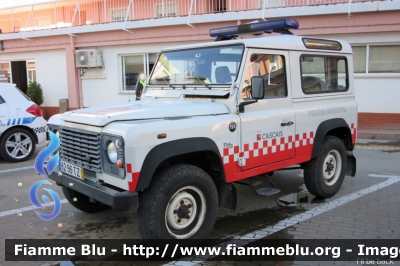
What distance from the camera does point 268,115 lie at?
4.72 m

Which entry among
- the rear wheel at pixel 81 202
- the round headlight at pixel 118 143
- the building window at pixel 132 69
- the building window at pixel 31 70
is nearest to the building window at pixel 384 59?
the building window at pixel 132 69

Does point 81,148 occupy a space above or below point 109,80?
below

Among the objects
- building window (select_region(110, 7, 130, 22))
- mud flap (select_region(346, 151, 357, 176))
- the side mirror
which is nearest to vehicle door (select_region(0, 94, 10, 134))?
the side mirror

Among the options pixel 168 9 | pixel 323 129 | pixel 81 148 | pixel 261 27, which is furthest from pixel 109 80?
pixel 81 148

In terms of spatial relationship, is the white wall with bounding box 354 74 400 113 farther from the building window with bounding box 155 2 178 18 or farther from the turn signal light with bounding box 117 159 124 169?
the turn signal light with bounding box 117 159 124 169

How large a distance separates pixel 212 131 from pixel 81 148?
4.35 ft

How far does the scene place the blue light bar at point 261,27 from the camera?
17.3 ft

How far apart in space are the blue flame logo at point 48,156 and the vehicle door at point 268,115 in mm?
2018

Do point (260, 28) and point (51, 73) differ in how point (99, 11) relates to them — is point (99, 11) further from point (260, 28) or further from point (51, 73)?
point (260, 28)

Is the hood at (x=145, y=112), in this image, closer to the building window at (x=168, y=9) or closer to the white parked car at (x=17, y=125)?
the white parked car at (x=17, y=125)

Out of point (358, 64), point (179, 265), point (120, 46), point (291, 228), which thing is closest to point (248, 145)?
point (291, 228)

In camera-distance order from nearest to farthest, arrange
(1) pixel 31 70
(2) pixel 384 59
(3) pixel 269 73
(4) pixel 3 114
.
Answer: (3) pixel 269 73
(4) pixel 3 114
(2) pixel 384 59
(1) pixel 31 70

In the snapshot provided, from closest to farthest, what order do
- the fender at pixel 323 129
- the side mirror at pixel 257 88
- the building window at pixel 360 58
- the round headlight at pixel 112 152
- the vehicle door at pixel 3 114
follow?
the round headlight at pixel 112 152
the side mirror at pixel 257 88
the fender at pixel 323 129
the vehicle door at pixel 3 114
the building window at pixel 360 58

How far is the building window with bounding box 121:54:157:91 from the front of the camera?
14.6 metres
